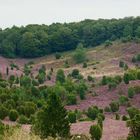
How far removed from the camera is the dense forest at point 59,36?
110688 millimetres

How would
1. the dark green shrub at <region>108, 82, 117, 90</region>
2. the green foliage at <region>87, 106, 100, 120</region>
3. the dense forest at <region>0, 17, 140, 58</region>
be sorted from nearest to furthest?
the green foliage at <region>87, 106, 100, 120</region> → the dark green shrub at <region>108, 82, 117, 90</region> → the dense forest at <region>0, 17, 140, 58</region>

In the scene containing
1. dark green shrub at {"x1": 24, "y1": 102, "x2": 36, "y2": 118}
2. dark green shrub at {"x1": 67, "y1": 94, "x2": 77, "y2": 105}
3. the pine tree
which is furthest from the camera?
dark green shrub at {"x1": 67, "y1": 94, "x2": 77, "y2": 105}

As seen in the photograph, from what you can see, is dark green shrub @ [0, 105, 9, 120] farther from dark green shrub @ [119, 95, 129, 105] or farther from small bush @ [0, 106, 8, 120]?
dark green shrub @ [119, 95, 129, 105]

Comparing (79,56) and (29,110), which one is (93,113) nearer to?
(29,110)

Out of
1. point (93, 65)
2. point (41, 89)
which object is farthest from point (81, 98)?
point (93, 65)

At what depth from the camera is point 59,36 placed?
371ft

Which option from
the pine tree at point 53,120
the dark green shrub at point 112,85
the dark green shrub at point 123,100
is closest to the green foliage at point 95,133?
the pine tree at point 53,120

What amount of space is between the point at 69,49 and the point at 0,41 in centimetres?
A: 1717

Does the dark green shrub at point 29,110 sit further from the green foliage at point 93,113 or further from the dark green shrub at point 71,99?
the dark green shrub at point 71,99

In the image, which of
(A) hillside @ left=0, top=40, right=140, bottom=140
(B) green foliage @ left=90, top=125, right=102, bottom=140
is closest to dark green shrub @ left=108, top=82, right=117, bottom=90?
(A) hillside @ left=0, top=40, right=140, bottom=140

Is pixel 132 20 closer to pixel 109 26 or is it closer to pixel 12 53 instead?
pixel 109 26

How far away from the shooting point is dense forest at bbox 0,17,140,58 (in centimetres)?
11069

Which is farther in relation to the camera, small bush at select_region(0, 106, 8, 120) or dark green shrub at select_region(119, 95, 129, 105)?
dark green shrub at select_region(119, 95, 129, 105)

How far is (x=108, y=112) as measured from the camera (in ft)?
200
